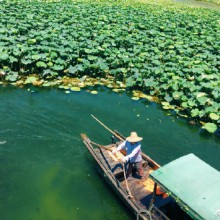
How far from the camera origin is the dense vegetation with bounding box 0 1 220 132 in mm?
14641

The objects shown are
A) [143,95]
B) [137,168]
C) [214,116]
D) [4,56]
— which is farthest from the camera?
[4,56]

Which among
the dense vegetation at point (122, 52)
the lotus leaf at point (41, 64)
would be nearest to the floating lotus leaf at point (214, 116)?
the dense vegetation at point (122, 52)

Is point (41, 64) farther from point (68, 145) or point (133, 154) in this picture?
point (133, 154)

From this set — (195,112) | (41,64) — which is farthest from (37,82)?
(195,112)

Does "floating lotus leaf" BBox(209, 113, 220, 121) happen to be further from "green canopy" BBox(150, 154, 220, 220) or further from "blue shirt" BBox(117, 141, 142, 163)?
"green canopy" BBox(150, 154, 220, 220)

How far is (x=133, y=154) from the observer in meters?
8.51

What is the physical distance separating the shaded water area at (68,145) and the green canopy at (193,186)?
2.29 m

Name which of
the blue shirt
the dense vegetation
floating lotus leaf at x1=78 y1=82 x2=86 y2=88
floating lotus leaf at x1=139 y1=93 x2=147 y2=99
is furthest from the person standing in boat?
floating lotus leaf at x1=78 y1=82 x2=86 y2=88

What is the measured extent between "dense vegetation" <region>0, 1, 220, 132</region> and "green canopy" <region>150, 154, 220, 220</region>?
218 inches

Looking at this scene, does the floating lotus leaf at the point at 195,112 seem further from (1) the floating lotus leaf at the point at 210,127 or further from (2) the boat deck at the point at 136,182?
(2) the boat deck at the point at 136,182

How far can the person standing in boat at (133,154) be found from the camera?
8.48 metres

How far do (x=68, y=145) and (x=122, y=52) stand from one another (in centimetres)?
905

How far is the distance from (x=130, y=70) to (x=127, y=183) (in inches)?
353

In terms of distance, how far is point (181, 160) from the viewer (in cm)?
734
